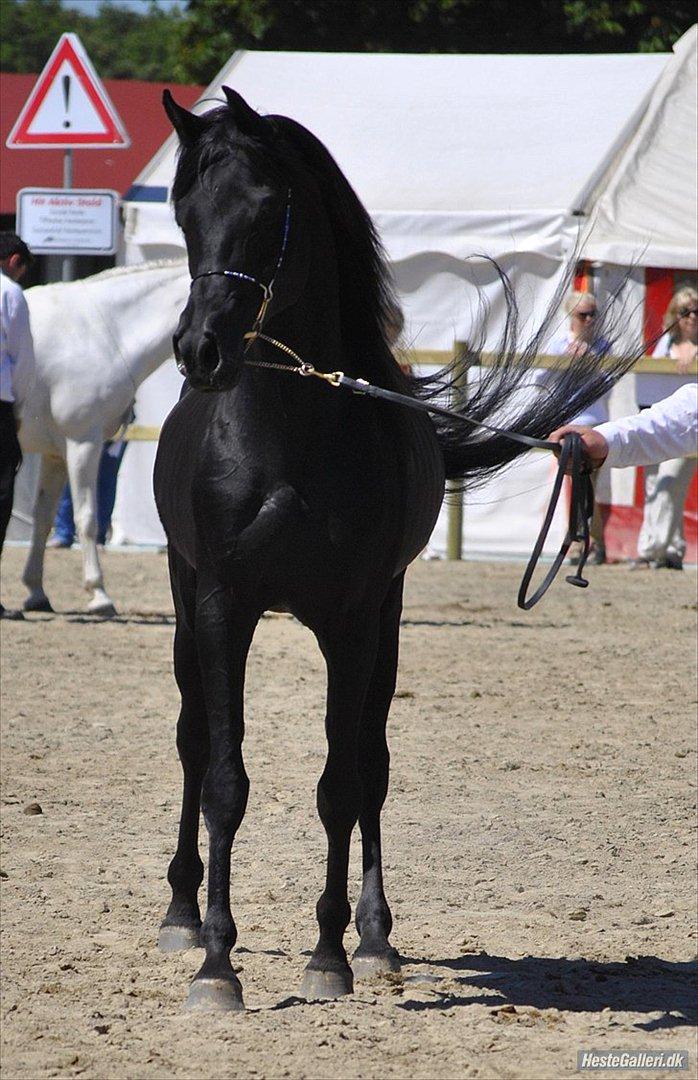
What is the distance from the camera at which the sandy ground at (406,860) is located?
4.04 meters

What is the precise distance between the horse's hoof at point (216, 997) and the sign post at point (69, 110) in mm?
7893

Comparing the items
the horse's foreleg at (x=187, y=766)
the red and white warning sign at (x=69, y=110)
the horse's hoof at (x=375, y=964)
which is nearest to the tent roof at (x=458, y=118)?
the red and white warning sign at (x=69, y=110)

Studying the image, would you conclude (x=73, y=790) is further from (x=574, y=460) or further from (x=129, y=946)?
(x=574, y=460)

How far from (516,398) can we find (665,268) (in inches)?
355

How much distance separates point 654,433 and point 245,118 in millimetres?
1256

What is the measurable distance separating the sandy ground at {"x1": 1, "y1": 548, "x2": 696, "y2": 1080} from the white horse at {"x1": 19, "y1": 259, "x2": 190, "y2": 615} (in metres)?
0.95

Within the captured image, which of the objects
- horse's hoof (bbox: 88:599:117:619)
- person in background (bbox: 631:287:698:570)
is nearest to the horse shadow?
horse's hoof (bbox: 88:599:117:619)

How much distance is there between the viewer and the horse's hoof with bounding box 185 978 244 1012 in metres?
4.18

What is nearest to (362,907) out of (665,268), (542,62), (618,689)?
(618,689)

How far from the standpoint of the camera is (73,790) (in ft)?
21.8

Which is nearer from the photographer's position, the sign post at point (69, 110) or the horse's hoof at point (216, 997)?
the horse's hoof at point (216, 997)

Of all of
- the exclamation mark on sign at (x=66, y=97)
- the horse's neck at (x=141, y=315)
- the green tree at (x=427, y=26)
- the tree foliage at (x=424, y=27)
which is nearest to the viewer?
the horse's neck at (x=141, y=315)

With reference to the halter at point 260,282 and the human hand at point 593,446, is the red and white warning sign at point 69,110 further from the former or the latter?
the human hand at point 593,446

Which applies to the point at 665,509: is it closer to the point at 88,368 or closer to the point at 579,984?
the point at 88,368
